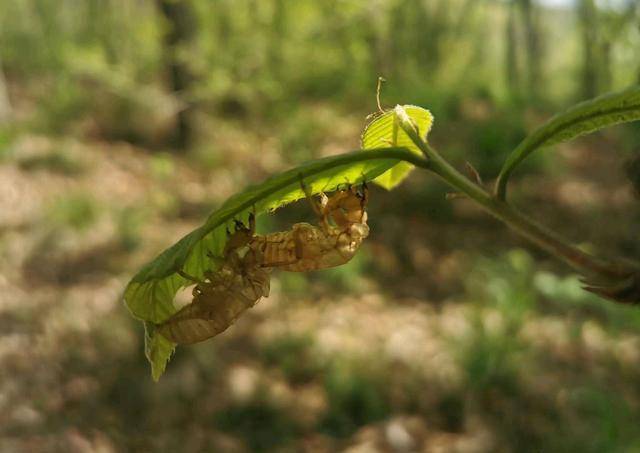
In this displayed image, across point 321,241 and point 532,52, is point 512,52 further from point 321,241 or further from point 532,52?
point 321,241

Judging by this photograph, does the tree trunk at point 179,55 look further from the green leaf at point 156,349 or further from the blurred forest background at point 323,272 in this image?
the green leaf at point 156,349

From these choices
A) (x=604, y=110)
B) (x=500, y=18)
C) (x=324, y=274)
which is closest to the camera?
(x=604, y=110)

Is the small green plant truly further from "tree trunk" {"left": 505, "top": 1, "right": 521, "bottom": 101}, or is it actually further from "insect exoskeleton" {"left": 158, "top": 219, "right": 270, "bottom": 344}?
"tree trunk" {"left": 505, "top": 1, "right": 521, "bottom": 101}

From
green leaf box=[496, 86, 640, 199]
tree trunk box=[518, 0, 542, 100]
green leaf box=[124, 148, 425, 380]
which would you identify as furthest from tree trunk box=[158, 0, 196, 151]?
green leaf box=[496, 86, 640, 199]

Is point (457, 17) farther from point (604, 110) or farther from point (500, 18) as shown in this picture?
point (604, 110)

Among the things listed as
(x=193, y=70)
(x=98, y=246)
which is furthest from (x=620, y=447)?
(x=193, y=70)

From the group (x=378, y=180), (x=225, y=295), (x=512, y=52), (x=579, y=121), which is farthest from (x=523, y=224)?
(x=512, y=52)
